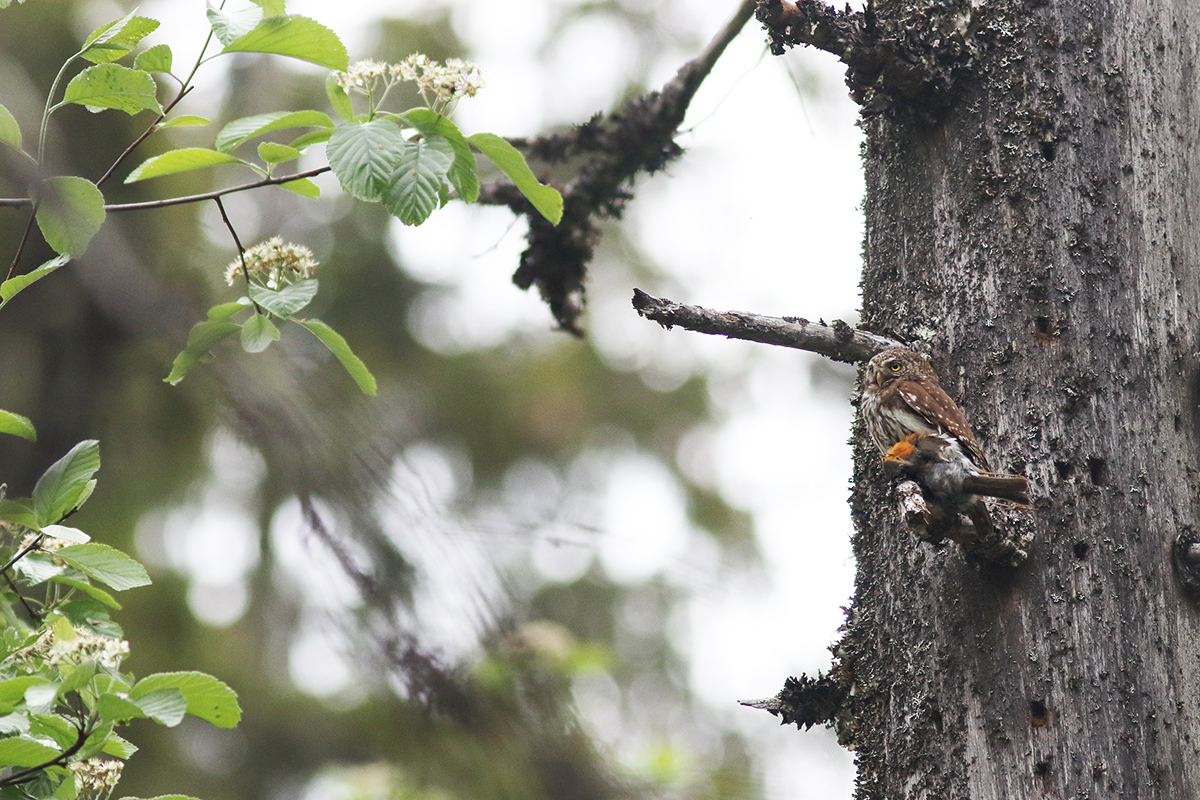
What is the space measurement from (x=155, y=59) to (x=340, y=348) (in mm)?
614

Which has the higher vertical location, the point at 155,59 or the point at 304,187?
the point at 155,59

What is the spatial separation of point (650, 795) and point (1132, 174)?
1704 mm

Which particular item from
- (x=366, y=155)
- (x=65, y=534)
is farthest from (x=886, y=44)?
(x=65, y=534)

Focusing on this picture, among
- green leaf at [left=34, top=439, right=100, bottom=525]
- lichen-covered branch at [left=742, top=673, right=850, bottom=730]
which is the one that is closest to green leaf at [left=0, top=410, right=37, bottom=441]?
green leaf at [left=34, top=439, right=100, bottom=525]

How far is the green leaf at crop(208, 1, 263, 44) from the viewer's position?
60.2 inches

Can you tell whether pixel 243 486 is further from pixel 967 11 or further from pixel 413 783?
pixel 967 11

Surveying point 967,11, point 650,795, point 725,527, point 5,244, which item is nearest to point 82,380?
point 5,244

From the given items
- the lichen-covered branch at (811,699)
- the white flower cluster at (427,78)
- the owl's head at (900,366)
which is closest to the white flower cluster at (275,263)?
the white flower cluster at (427,78)

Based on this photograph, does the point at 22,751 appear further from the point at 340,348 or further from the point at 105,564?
the point at 340,348

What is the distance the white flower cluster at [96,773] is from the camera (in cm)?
150

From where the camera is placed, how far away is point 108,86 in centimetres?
154

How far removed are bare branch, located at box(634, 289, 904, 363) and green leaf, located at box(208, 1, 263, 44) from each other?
31.2 inches

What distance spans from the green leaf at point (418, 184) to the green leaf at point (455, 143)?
0.05 metres

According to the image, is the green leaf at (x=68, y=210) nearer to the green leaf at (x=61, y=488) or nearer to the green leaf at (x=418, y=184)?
the green leaf at (x=61, y=488)
